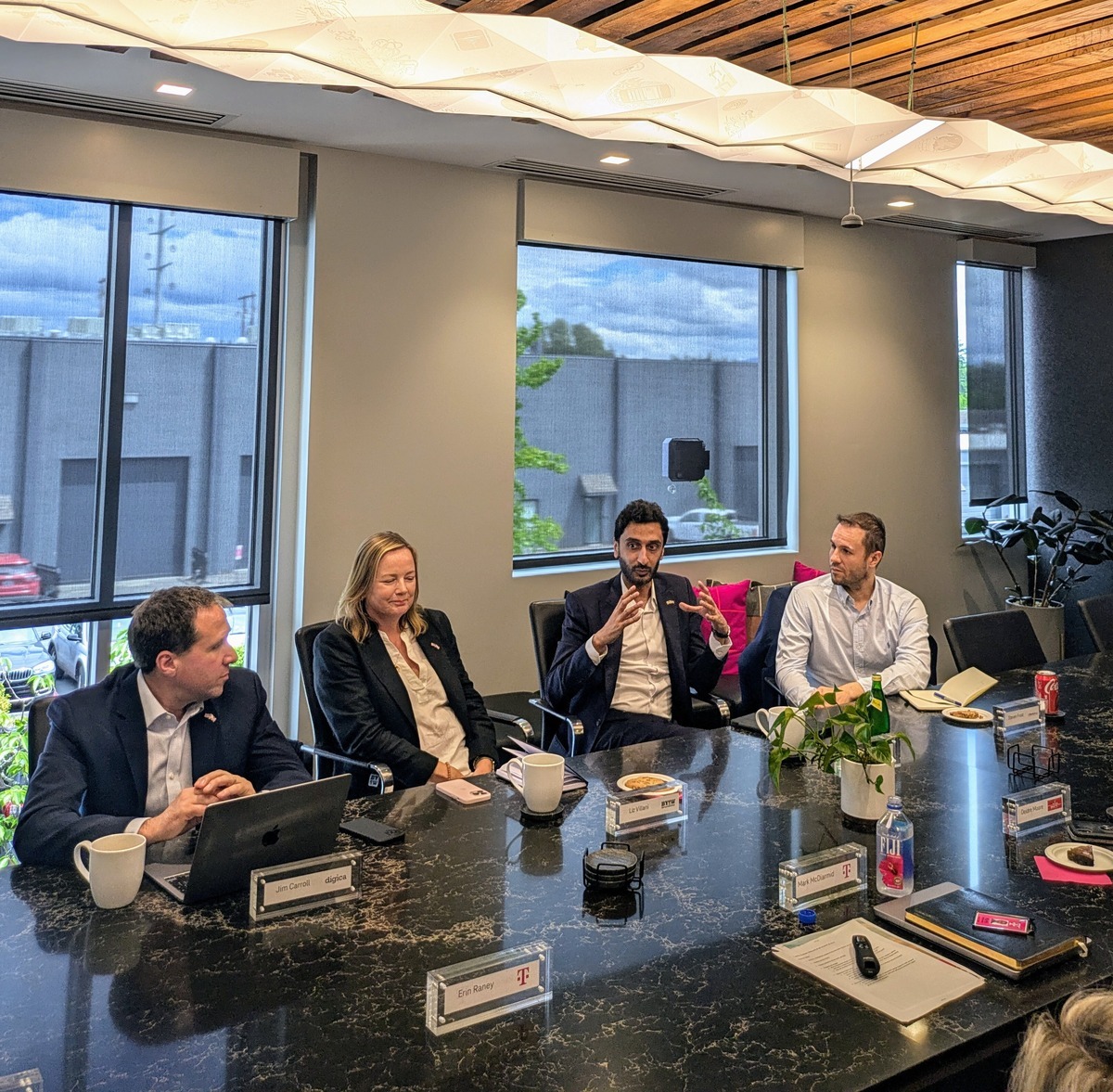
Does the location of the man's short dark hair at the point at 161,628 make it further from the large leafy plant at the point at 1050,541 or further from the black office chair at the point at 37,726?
the large leafy plant at the point at 1050,541

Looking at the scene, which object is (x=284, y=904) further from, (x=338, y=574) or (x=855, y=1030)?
(x=338, y=574)

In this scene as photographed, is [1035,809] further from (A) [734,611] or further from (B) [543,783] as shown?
(A) [734,611]

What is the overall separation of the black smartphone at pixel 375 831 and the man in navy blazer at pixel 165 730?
0.86ft

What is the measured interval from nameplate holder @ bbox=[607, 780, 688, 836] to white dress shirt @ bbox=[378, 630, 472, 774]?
46.6 inches

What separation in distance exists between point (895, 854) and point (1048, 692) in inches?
63.7

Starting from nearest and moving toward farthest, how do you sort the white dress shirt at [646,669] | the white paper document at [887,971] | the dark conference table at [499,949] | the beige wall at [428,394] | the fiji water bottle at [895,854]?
1. the dark conference table at [499,949]
2. the white paper document at [887,971]
3. the fiji water bottle at [895,854]
4. the white dress shirt at [646,669]
5. the beige wall at [428,394]

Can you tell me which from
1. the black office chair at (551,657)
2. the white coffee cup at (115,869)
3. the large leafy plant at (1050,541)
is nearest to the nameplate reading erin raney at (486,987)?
the white coffee cup at (115,869)

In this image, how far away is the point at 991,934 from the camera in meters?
1.78

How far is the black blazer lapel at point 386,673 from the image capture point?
3.38 metres

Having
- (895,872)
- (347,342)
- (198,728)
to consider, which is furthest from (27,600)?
(895,872)

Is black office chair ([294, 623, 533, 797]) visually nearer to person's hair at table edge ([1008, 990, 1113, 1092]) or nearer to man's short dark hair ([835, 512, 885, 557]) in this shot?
man's short dark hair ([835, 512, 885, 557])

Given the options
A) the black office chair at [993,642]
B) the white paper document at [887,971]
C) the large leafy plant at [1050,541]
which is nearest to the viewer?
the white paper document at [887,971]

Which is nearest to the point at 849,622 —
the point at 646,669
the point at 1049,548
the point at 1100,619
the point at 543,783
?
the point at 646,669

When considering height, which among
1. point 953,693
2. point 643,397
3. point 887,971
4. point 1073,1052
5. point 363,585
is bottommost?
point 887,971
